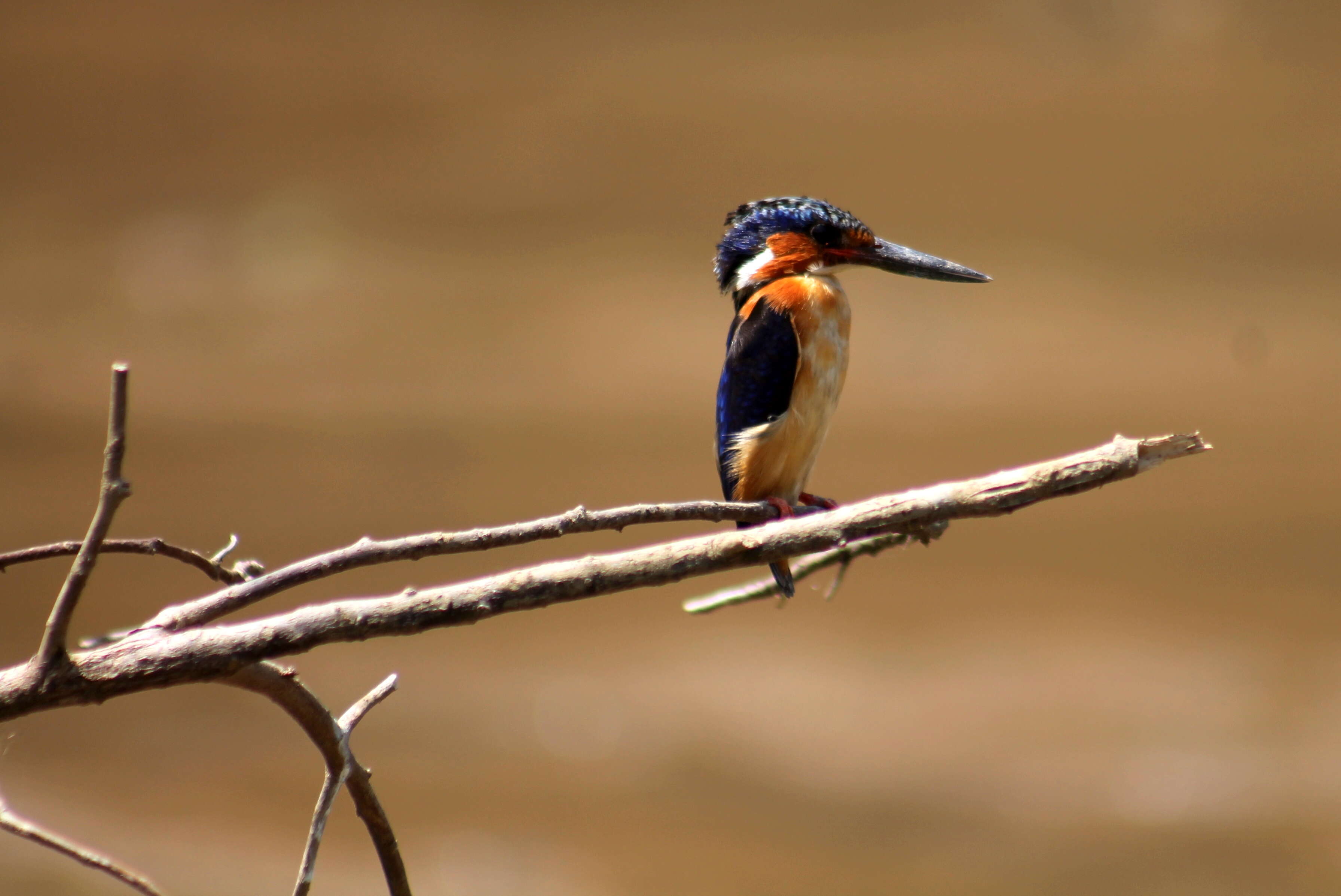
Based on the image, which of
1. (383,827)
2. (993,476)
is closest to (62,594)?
(383,827)

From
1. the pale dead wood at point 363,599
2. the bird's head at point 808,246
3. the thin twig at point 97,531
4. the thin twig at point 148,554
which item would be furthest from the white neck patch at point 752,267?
the thin twig at point 97,531

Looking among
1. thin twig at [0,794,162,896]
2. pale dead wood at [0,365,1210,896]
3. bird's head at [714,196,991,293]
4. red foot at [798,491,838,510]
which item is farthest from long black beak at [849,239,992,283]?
thin twig at [0,794,162,896]

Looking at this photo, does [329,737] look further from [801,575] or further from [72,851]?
[801,575]

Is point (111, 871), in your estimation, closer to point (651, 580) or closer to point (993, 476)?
point (651, 580)

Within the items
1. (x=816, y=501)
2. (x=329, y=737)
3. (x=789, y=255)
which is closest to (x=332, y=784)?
(x=329, y=737)

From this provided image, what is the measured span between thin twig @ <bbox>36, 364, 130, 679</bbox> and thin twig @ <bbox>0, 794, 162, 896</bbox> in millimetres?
72

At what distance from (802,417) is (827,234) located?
202mm

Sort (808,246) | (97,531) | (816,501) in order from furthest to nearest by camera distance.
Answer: (808,246) → (816,501) → (97,531)

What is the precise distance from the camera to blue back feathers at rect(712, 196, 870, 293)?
1.11 metres

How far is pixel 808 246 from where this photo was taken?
3.70 ft

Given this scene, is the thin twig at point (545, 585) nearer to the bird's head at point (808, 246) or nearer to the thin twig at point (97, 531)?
the thin twig at point (97, 531)

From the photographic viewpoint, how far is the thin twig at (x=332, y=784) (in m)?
0.50

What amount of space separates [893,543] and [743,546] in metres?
0.47

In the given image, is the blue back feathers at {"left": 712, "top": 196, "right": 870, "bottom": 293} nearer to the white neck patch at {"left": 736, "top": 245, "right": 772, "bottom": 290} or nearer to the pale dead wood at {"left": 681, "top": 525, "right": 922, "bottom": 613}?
the white neck patch at {"left": 736, "top": 245, "right": 772, "bottom": 290}
